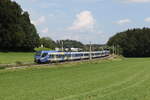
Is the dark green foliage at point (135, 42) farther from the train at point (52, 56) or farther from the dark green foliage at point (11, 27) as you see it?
the train at point (52, 56)

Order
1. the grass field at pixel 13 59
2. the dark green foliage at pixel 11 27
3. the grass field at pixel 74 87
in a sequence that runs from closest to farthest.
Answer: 1. the grass field at pixel 74 87
2. the grass field at pixel 13 59
3. the dark green foliage at pixel 11 27

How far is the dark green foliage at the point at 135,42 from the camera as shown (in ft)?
534

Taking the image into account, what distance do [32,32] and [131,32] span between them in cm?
8646

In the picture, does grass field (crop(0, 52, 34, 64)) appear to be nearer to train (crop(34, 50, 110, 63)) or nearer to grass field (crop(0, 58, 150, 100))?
train (crop(34, 50, 110, 63))

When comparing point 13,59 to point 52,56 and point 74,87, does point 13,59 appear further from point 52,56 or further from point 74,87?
point 74,87

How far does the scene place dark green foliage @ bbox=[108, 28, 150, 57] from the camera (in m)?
163

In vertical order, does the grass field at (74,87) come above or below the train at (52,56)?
below

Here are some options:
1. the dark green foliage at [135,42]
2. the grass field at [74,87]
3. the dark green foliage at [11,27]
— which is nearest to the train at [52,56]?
the grass field at [74,87]

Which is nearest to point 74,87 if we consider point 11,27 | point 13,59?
point 13,59

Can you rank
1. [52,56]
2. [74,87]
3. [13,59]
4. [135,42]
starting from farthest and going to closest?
[135,42] < [13,59] < [52,56] < [74,87]

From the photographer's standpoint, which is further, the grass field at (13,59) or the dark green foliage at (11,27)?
the dark green foliage at (11,27)

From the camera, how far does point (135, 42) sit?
543ft

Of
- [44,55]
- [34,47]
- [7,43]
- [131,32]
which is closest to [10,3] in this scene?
[7,43]

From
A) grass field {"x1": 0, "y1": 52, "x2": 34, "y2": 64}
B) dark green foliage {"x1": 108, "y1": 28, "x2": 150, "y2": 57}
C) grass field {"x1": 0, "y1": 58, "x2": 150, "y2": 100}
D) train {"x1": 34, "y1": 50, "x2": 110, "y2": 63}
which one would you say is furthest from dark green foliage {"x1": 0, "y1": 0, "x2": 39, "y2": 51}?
dark green foliage {"x1": 108, "y1": 28, "x2": 150, "y2": 57}
